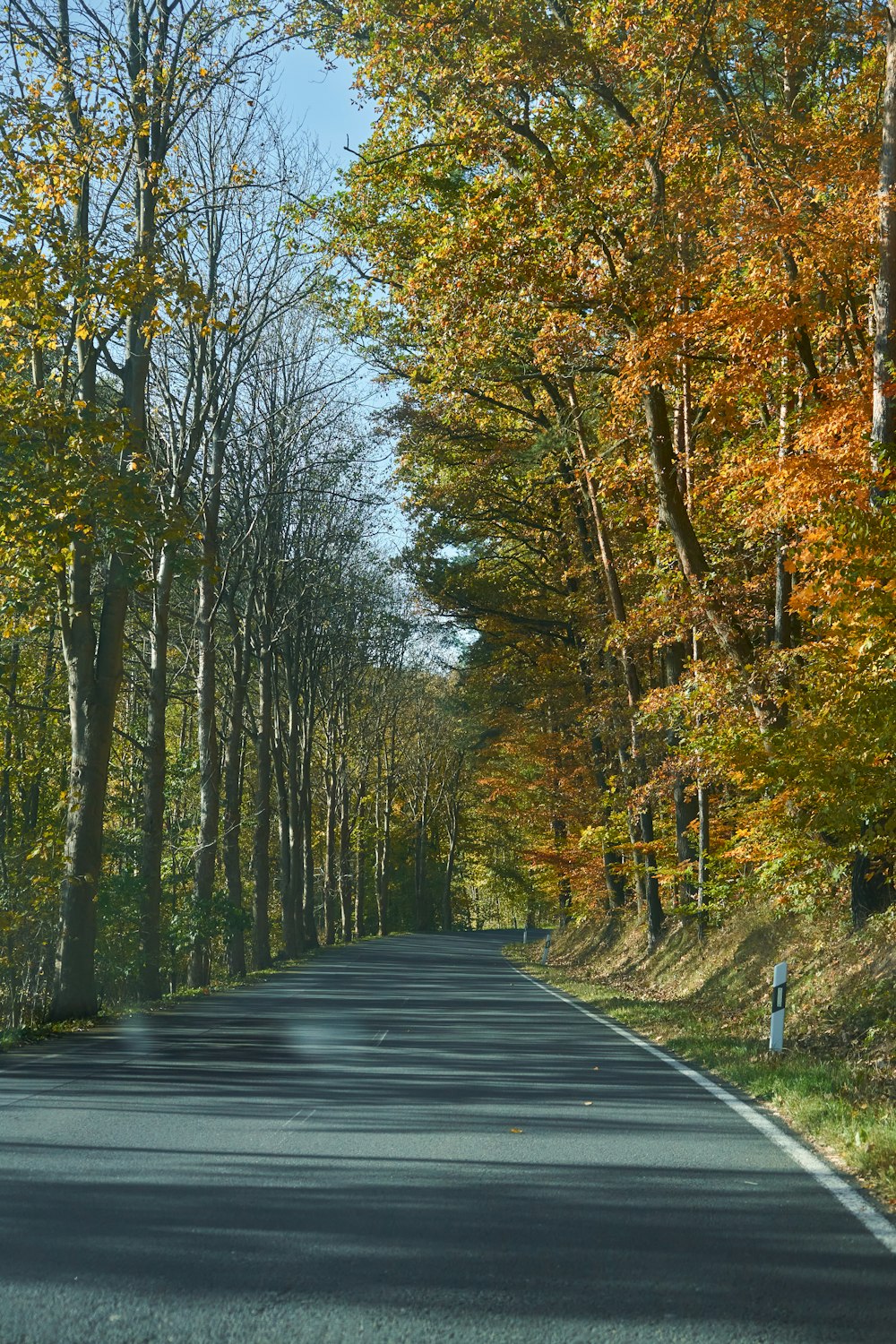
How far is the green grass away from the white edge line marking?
138mm

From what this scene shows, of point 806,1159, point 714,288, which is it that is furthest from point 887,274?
point 806,1159

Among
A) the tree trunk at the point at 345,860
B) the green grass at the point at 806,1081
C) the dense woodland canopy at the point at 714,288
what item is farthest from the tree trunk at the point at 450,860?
the green grass at the point at 806,1081

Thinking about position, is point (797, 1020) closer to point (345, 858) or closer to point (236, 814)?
point (236, 814)

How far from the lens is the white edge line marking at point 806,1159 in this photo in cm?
597

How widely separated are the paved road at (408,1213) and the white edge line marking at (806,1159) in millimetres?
119

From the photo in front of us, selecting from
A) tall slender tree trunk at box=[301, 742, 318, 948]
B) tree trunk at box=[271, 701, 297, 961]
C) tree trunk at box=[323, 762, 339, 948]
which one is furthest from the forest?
tree trunk at box=[323, 762, 339, 948]

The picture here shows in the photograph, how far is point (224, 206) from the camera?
1783cm

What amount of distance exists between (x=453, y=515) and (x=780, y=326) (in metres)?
17.7

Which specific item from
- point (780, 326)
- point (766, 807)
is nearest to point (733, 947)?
point (766, 807)

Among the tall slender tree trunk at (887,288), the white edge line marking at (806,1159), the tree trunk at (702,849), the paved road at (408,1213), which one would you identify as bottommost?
the white edge line marking at (806,1159)

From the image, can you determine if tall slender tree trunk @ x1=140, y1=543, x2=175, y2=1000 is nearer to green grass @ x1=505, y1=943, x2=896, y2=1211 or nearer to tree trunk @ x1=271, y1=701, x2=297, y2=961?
green grass @ x1=505, y1=943, x2=896, y2=1211

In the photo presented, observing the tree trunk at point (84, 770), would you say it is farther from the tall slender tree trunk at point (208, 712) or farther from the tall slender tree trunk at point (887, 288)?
the tall slender tree trunk at point (887, 288)

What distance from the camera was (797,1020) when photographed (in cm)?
1384

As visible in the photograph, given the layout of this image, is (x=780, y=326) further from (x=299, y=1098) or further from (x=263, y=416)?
(x=263, y=416)
